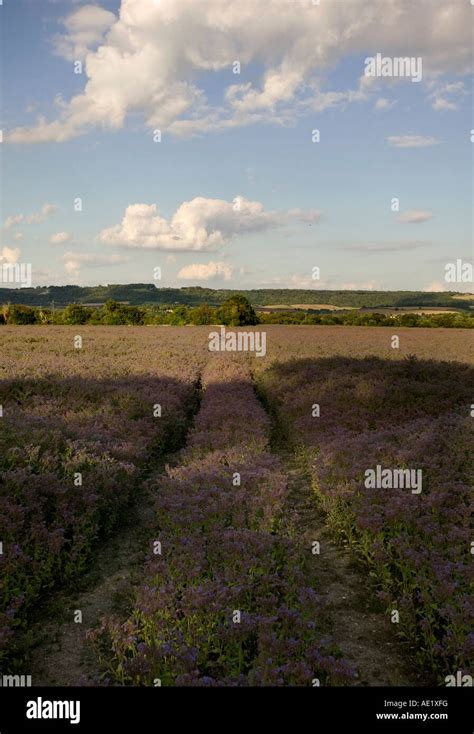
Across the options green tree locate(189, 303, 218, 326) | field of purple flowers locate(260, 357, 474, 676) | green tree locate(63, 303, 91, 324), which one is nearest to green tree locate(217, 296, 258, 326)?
green tree locate(189, 303, 218, 326)

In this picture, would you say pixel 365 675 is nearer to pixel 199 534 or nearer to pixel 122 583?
pixel 199 534

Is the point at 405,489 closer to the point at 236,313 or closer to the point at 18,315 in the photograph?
the point at 236,313

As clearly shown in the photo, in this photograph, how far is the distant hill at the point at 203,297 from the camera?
121 metres

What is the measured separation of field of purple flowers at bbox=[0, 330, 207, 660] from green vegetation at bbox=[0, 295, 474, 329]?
63.7 m

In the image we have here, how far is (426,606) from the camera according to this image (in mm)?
4855

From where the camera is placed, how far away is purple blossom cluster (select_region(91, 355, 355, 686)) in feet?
13.2

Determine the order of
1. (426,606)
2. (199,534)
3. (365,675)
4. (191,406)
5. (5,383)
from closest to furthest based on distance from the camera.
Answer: (365,675), (426,606), (199,534), (5,383), (191,406)

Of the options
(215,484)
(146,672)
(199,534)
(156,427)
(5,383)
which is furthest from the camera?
(5,383)

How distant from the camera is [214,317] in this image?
83.8 metres

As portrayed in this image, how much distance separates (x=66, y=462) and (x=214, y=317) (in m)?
76.6

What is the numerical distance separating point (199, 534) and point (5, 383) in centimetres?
964

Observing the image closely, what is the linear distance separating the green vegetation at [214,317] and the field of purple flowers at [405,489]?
63767 mm
